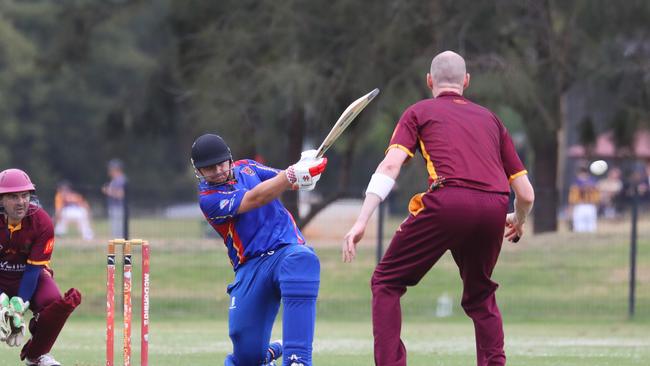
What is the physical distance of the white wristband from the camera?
772 centimetres

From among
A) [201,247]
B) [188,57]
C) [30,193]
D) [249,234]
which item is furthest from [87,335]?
[188,57]

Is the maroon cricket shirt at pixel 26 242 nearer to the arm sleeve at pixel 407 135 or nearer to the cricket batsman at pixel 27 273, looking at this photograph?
the cricket batsman at pixel 27 273

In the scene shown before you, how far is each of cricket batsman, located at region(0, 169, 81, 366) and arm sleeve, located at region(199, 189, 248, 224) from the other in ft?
6.08

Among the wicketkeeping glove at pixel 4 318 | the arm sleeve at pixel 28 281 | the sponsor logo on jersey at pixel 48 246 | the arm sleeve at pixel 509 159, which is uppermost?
the arm sleeve at pixel 509 159

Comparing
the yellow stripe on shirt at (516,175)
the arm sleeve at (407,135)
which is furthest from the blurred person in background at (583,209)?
the arm sleeve at (407,135)

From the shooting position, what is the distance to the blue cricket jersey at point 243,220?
8609 millimetres

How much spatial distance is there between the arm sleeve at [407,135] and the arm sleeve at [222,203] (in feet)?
4.01

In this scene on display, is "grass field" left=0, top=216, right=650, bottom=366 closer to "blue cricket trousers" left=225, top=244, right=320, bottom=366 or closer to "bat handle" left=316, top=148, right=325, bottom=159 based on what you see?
Result: "blue cricket trousers" left=225, top=244, right=320, bottom=366

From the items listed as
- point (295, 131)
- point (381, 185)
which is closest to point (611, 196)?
point (295, 131)

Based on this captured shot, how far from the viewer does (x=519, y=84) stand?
22.6 metres

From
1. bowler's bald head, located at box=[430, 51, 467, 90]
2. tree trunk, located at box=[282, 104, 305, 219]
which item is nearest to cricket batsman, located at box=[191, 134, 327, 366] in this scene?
bowler's bald head, located at box=[430, 51, 467, 90]

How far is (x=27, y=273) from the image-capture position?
10031 millimetres

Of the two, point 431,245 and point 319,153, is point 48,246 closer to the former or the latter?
point 319,153

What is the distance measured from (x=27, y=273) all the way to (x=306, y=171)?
302 centimetres
